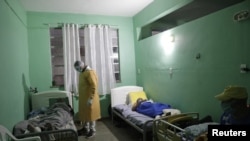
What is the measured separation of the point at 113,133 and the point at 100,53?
193 centimetres

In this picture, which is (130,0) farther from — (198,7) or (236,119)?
(236,119)

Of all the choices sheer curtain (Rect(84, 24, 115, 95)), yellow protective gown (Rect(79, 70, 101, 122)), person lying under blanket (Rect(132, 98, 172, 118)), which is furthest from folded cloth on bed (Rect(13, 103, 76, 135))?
sheer curtain (Rect(84, 24, 115, 95))

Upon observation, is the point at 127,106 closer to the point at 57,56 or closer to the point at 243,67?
the point at 57,56

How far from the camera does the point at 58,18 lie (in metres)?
4.70

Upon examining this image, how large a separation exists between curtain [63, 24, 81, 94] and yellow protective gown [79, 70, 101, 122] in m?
0.91

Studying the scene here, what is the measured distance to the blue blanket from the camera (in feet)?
10.9

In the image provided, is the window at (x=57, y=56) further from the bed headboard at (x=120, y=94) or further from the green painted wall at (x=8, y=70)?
the green painted wall at (x=8, y=70)

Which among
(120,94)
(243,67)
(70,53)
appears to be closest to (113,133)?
(120,94)

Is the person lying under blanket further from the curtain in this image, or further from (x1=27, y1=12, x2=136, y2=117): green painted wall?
the curtain

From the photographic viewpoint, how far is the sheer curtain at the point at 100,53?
15.7 feet

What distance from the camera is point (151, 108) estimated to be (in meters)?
3.42

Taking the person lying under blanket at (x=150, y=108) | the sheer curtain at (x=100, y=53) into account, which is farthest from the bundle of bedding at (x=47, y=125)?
the sheer curtain at (x=100, y=53)

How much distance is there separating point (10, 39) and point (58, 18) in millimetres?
1969

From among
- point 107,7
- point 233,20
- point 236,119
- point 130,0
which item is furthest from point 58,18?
point 236,119
